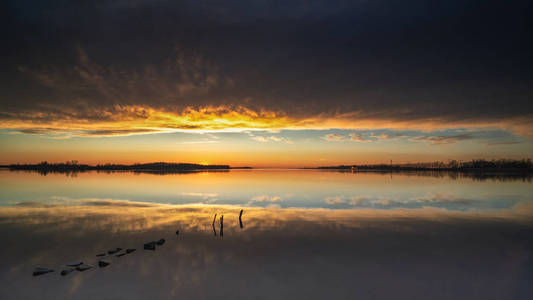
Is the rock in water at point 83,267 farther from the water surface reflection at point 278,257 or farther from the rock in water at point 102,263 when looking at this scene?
the rock in water at point 102,263

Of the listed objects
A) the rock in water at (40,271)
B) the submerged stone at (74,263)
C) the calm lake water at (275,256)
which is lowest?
the calm lake water at (275,256)

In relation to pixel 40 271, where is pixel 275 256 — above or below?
below


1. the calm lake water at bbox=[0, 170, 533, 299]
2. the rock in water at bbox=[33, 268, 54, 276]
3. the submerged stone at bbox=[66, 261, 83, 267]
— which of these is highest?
the submerged stone at bbox=[66, 261, 83, 267]

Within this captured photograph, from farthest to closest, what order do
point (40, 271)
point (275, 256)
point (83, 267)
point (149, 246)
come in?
point (149, 246), point (275, 256), point (83, 267), point (40, 271)

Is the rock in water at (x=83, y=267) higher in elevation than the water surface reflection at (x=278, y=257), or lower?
higher

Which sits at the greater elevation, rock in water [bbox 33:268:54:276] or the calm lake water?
rock in water [bbox 33:268:54:276]

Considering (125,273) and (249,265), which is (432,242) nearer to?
(249,265)

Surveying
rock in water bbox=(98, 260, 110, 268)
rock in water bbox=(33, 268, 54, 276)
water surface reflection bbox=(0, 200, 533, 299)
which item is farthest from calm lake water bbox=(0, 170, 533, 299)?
rock in water bbox=(33, 268, 54, 276)

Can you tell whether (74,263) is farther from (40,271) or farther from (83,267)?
(40,271)

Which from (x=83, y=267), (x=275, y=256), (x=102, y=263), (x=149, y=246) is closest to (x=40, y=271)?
(x=83, y=267)

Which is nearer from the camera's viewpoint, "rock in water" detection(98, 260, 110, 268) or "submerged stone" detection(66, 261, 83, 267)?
"submerged stone" detection(66, 261, 83, 267)

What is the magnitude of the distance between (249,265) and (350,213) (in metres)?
14.4

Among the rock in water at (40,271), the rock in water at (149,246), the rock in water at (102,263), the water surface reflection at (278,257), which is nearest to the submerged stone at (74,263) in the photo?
the water surface reflection at (278,257)

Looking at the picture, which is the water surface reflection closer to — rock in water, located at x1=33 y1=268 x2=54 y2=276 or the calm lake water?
the calm lake water
